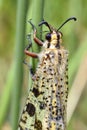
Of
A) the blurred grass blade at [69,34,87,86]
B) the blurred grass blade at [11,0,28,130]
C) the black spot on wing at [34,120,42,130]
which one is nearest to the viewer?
the blurred grass blade at [11,0,28,130]

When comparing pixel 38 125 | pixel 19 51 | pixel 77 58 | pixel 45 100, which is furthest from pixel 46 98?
pixel 77 58

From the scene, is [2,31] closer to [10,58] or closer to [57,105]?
[10,58]

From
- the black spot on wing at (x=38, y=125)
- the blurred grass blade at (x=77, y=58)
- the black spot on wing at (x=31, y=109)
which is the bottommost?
the black spot on wing at (x=38, y=125)

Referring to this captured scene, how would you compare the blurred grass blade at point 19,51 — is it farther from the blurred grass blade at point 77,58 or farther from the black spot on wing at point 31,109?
the blurred grass blade at point 77,58

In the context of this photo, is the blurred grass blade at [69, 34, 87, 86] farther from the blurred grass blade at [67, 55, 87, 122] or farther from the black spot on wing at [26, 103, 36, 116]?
the black spot on wing at [26, 103, 36, 116]

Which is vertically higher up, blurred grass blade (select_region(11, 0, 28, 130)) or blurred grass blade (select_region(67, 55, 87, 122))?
blurred grass blade (select_region(11, 0, 28, 130))

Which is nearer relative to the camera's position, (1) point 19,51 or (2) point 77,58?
(1) point 19,51

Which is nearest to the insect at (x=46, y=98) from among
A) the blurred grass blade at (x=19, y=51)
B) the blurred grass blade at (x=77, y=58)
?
the blurred grass blade at (x=19, y=51)

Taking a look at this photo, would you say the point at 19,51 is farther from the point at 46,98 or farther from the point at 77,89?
the point at 77,89

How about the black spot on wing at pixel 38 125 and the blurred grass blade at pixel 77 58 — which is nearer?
the black spot on wing at pixel 38 125

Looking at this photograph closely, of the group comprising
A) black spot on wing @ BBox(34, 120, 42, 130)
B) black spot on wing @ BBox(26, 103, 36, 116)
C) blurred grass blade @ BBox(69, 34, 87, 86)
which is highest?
blurred grass blade @ BBox(69, 34, 87, 86)

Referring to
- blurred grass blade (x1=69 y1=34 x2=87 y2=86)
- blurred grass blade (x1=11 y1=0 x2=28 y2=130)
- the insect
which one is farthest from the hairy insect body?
blurred grass blade (x1=69 y1=34 x2=87 y2=86)
